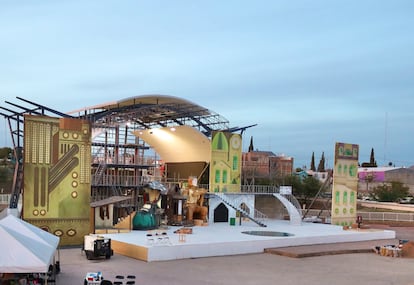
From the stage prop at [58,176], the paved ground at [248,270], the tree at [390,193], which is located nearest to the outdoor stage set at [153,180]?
the stage prop at [58,176]

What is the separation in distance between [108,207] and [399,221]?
23.4m

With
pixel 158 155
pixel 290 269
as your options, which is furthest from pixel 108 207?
pixel 158 155

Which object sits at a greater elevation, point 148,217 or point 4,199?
point 148,217

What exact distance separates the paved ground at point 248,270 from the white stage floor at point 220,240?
1.57 ft

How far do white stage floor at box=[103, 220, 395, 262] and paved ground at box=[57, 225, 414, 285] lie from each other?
48cm

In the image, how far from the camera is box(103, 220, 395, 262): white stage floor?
735 inches

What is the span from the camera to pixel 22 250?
33.7 feet

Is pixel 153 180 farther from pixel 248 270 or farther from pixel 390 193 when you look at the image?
pixel 390 193

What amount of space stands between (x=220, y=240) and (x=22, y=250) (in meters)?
11.9

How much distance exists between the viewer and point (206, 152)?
38156 millimetres

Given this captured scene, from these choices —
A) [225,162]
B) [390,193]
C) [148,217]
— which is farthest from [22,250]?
[390,193]

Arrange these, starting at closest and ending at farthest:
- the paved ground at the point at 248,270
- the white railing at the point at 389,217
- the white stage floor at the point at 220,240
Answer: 1. the paved ground at the point at 248,270
2. the white stage floor at the point at 220,240
3. the white railing at the point at 389,217

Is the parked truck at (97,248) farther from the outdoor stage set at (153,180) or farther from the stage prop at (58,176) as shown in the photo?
the stage prop at (58,176)

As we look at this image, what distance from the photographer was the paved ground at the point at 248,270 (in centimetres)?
1534
